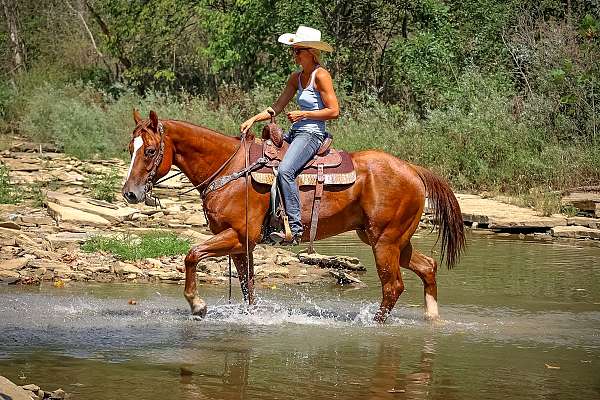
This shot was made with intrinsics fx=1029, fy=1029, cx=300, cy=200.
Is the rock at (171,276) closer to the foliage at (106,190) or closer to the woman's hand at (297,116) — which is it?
the woman's hand at (297,116)

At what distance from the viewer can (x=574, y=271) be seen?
14242 mm

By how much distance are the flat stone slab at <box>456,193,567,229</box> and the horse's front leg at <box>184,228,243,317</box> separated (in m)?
9.45

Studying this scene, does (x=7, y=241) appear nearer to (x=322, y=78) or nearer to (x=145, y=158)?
(x=145, y=158)

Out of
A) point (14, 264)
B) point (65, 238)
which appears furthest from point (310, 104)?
point (65, 238)

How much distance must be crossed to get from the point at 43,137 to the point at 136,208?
13222 mm

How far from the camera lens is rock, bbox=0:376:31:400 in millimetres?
6332

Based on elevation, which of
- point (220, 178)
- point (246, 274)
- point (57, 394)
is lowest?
point (57, 394)

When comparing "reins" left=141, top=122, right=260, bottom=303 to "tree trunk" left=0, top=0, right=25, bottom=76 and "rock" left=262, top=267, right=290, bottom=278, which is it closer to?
"rock" left=262, top=267, right=290, bottom=278

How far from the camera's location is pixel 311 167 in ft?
34.0

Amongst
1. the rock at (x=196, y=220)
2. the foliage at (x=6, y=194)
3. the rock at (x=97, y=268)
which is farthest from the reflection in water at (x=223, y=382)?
the foliage at (x=6, y=194)

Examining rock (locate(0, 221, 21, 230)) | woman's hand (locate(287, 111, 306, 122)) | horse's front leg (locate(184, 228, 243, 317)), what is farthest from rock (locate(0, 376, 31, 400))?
rock (locate(0, 221, 21, 230))

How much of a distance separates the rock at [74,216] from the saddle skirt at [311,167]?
648 centimetres

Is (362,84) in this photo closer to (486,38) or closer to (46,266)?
(486,38)

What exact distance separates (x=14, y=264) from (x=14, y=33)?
30762mm
